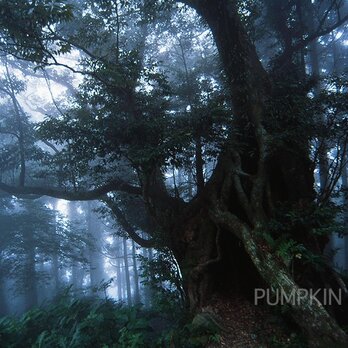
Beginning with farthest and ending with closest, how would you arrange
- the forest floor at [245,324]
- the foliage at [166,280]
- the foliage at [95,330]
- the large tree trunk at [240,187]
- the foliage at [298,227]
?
the foliage at [166,280] < the large tree trunk at [240,187] < the foliage at [95,330] < the forest floor at [245,324] < the foliage at [298,227]

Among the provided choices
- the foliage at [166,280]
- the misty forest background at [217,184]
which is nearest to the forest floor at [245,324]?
the misty forest background at [217,184]

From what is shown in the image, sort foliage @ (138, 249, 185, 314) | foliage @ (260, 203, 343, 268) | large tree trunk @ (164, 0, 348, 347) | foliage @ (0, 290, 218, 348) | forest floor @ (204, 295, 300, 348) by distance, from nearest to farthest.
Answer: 1. foliage @ (260, 203, 343, 268)
2. forest floor @ (204, 295, 300, 348)
3. foliage @ (0, 290, 218, 348)
4. large tree trunk @ (164, 0, 348, 347)
5. foliage @ (138, 249, 185, 314)

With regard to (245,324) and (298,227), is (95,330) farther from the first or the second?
(298,227)

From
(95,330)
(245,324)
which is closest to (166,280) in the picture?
(95,330)

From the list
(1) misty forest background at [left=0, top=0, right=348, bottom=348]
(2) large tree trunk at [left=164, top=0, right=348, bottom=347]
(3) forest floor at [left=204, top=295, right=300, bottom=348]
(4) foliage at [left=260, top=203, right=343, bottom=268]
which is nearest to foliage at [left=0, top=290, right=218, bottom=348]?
→ (1) misty forest background at [left=0, top=0, right=348, bottom=348]

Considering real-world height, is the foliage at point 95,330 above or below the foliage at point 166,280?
below

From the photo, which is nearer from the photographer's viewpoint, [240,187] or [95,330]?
[95,330]

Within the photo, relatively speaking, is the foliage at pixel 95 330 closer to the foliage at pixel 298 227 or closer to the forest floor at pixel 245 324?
the forest floor at pixel 245 324

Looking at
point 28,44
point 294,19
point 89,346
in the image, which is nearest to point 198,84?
point 294,19

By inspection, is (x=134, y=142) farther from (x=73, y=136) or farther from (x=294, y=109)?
(x=294, y=109)

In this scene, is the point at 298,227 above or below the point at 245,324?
above

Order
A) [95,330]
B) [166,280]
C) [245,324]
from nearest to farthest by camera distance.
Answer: [245,324], [95,330], [166,280]

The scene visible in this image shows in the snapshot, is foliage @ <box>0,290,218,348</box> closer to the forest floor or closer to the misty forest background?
the misty forest background

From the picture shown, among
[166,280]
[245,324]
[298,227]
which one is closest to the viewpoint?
[245,324]
